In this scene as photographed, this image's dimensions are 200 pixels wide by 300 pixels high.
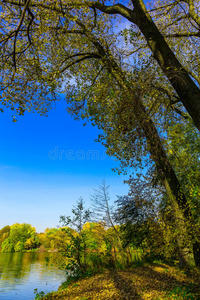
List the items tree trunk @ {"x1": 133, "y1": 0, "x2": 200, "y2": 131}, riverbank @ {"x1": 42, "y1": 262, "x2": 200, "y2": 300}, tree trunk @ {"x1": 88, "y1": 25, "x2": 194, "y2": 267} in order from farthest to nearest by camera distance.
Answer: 1. riverbank @ {"x1": 42, "y1": 262, "x2": 200, "y2": 300}
2. tree trunk @ {"x1": 88, "y1": 25, "x2": 194, "y2": 267}
3. tree trunk @ {"x1": 133, "y1": 0, "x2": 200, "y2": 131}

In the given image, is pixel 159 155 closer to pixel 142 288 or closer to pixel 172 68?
pixel 172 68

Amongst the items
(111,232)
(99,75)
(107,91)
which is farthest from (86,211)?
(99,75)

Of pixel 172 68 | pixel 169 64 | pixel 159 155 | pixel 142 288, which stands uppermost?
pixel 169 64

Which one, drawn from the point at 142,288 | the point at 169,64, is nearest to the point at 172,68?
the point at 169,64

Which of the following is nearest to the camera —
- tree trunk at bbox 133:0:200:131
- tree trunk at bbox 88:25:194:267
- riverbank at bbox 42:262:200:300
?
tree trunk at bbox 133:0:200:131

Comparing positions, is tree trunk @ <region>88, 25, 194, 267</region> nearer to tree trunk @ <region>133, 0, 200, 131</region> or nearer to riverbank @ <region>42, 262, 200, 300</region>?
tree trunk @ <region>133, 0, 200, 131</region>

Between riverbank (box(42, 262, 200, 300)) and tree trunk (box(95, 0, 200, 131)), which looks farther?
riverbank (box(42, 262, 200, 300))

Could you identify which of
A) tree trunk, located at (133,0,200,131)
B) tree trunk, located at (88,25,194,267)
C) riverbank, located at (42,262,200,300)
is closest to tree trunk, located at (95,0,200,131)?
tree trunk, located at (133,0,200,131)

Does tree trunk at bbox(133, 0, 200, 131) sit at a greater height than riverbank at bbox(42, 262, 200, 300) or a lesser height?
greater

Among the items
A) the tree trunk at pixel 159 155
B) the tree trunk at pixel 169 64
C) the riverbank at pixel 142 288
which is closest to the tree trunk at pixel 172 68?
the tree trunk at pixel 169 64

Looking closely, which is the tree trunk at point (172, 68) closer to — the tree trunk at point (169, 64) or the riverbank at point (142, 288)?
the tree trunk at point (169, 64)

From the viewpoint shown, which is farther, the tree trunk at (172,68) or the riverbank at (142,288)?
the riverbank at (142,288)

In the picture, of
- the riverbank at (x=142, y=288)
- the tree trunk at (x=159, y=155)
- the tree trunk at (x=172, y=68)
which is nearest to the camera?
the tree trunk at (x=172, y=68)

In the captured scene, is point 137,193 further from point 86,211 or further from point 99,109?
point 99,109
